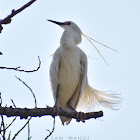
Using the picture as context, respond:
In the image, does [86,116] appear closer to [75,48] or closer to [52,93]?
[52,93]

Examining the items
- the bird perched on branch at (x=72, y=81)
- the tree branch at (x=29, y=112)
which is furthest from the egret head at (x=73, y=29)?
the tree branch at (x=29, y=112)

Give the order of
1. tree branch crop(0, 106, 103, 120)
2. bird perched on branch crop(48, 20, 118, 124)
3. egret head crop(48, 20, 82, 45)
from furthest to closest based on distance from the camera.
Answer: egret head crop(48, 20, 82, 45)
bird perched on branch crop(48, 20, 118, 124)
tree branch crop(0, 106, 103, 120)

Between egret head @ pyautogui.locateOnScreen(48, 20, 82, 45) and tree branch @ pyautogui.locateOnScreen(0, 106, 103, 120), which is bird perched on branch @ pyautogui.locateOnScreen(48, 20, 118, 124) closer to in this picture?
egret head @ pyautogui.locateOnScreen(48, 20, 82, 45)

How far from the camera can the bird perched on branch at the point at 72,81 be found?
16.8 feet

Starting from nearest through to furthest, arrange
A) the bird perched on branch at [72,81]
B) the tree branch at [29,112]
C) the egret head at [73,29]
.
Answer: the tree branch at [29,112] → the bird perched on branch at [72,81] → the egret head at [73,29]

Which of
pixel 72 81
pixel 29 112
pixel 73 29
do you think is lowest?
pixel 29 112

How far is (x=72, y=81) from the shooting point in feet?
17.0

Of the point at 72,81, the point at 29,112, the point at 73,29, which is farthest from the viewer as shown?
the point at 73,29

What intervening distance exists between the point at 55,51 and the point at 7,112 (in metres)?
2.81

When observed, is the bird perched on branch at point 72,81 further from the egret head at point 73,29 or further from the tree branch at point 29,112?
the tree branch at point 29,112

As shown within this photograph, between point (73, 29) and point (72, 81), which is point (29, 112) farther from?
point (73, 29)

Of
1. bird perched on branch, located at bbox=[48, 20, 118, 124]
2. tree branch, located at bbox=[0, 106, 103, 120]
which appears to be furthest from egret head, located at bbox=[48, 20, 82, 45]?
tree branch, located at bbox=[0, 106, 103, 120]

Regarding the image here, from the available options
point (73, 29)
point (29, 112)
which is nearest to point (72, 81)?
point (73, 29)

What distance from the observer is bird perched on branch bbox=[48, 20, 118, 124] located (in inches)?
201
